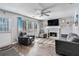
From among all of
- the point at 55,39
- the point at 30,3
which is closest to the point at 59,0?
the point at 30,3

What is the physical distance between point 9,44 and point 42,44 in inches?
47.1

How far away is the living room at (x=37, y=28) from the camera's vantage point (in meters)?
2.97

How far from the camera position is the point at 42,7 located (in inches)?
125

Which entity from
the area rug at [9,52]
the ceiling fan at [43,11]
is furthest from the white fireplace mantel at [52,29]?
the area rug at [9,52]

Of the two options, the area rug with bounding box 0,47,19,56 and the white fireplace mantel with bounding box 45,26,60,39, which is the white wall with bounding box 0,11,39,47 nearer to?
the area rug with bounding box 0,47,19,56

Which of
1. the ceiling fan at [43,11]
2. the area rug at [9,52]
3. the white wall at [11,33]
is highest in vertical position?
the ceiling fan at [43,11]

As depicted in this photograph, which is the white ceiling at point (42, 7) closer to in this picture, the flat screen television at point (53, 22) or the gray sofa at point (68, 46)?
the flat screen television at point (53, 22)

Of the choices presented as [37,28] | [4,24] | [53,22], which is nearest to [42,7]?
[53,22]

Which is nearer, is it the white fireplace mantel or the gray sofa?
the gray sofa

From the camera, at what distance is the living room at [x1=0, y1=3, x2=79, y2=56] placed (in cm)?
297

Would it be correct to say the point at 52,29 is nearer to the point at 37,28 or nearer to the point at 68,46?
the point at 37,28

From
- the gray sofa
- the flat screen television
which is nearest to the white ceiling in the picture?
the flat screen television

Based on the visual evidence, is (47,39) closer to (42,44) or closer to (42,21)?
(42,44)

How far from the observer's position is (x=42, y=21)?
10.8ft
